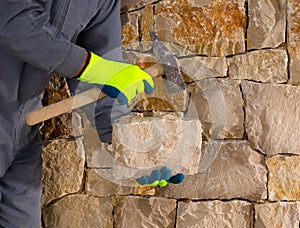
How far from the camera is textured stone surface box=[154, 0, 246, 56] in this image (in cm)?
196

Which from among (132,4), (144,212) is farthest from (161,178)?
(132,4)

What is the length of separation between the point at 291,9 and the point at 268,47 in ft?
0.51

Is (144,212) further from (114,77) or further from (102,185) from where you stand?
(114,77)

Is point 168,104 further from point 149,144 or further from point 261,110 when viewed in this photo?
point 261,110

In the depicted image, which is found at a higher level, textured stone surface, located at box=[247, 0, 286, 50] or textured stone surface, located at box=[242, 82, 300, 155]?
textured stone surface, located at box=[247, 0, 286, 50]

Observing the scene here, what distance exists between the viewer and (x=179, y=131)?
6.22ft

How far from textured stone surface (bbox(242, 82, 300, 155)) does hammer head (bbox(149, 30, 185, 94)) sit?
0.81ft

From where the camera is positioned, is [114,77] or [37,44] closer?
[37,44]

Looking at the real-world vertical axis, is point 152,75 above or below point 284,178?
above

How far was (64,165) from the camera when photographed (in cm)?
209

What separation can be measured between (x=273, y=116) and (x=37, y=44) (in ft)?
2.98

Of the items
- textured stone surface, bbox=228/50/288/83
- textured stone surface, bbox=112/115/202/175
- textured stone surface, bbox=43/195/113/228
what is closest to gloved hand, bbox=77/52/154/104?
textured stone surface, bbox=112/115/202/175

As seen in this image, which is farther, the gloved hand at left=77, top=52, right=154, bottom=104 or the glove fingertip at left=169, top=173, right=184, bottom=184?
the glove fingertip at left=169, top=173, right=184, bottom=184

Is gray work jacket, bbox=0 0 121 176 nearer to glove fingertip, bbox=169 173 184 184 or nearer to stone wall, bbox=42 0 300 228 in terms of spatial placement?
stone wall, bbox=42 0 300 228
